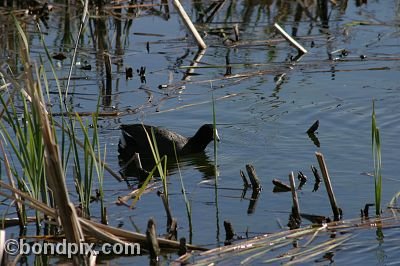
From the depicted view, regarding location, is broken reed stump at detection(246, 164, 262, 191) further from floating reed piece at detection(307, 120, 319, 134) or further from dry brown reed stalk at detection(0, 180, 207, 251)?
floating reed piece at detection(307, 120, 319, 134)

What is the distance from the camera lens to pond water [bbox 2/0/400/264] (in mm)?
6344

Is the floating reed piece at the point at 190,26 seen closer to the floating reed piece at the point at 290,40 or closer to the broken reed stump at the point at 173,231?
the floating reed piece at the point at 290,40

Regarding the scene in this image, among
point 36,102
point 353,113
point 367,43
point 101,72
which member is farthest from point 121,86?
point 36,102

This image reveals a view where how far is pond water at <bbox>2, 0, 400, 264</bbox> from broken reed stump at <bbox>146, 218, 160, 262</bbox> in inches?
4.2

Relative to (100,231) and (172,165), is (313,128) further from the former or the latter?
(100,231)

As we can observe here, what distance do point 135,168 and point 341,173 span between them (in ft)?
5.40

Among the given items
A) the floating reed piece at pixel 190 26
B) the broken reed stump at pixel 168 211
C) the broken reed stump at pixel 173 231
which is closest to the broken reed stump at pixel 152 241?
the broken reed stump at pixel 173 231

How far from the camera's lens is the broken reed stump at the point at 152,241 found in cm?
504

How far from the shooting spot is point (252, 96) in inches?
360

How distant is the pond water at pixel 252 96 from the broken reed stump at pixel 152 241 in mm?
107

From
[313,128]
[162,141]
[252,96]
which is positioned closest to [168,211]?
[162,141]

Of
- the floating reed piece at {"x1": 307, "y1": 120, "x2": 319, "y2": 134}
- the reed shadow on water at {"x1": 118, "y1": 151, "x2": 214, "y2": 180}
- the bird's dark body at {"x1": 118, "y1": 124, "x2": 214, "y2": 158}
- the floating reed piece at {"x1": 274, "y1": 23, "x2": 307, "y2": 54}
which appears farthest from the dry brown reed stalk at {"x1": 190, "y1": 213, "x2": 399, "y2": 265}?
the floating reed piece at {"x1": 274, "y1": 23, "x2": 307, "y2": 54}

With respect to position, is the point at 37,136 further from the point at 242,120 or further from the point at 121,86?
the point at 121,86

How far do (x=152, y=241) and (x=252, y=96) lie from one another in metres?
4.19
